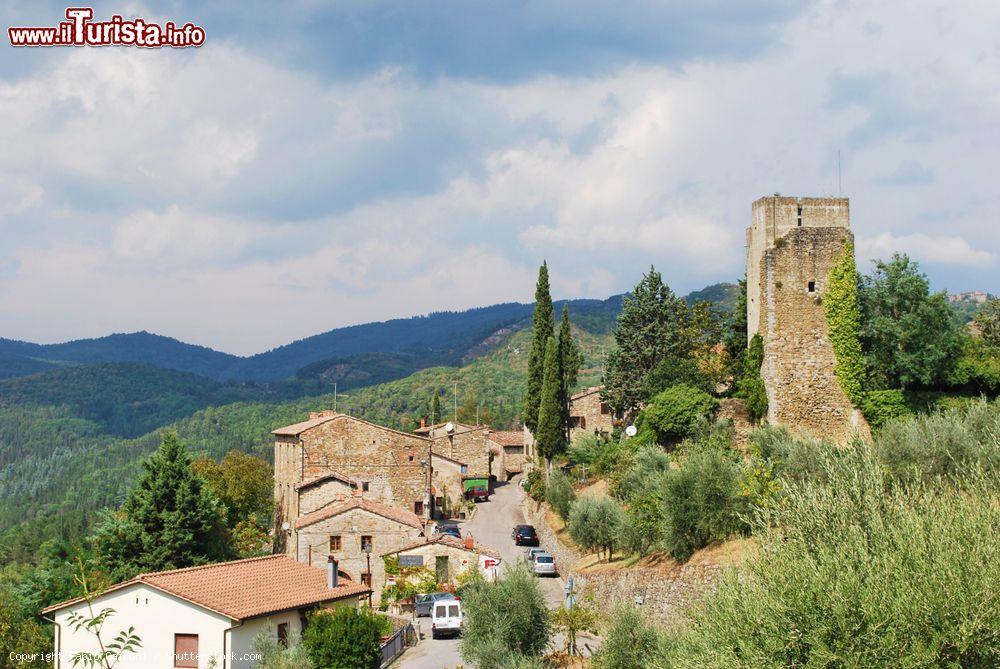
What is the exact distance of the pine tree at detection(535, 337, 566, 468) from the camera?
184 feet

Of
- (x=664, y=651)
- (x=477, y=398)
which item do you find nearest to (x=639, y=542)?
(x=664, y=651)

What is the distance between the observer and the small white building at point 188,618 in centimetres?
2584

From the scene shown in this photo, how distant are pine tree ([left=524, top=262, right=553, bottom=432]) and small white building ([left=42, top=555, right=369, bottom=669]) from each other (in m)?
34.2

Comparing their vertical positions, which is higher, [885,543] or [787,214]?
[787,214]

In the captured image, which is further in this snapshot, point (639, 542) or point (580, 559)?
point (580, 559)

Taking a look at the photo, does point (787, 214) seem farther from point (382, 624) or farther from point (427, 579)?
point (382, 624)

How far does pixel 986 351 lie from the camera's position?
145ft

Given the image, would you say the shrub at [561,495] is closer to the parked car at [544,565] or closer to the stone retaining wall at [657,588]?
the parked car at [544,565]

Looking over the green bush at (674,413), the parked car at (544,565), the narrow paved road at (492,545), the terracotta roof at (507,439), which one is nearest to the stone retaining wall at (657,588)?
the narrow paved road at (492,545)

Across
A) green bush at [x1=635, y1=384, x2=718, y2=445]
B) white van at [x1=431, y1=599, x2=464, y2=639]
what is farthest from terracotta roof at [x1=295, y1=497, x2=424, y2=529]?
green bush at [x1=635, y1=384, x2=718, y2=445]

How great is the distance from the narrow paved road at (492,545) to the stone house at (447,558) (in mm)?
1388

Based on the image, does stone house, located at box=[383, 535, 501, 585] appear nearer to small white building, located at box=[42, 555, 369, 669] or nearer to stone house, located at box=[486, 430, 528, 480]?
small white building, located at box=[42, 555, 369, 669]

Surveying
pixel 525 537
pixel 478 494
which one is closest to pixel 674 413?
pixel 525 537

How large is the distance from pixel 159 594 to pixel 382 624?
655cm
